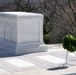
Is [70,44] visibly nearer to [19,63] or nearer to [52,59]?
[52,59]

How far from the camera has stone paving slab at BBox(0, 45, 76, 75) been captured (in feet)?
36.8

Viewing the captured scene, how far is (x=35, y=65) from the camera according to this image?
12242 mm

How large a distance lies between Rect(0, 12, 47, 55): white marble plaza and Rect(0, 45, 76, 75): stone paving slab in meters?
0.33

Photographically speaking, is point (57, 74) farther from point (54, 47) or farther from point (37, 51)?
point (54, 47)

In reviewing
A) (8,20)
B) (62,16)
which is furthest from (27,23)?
(62,16)

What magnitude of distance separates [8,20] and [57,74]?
4.55m

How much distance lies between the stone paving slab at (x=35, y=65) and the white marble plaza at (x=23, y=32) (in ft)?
1.10

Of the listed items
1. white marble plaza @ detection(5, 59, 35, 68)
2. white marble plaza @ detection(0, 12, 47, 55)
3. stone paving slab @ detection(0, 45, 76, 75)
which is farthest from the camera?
white marble plaza @ detection(0, 12, 47, 55)

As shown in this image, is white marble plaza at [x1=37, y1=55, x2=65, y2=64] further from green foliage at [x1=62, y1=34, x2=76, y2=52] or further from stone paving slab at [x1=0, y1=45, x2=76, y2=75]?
green foliage at [x1=62, y1=34, x2=76, y2=52]

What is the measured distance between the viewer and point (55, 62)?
12852 millimetres

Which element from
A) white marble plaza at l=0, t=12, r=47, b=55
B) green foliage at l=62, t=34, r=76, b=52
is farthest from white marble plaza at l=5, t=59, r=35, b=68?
green foliage at l=62, t=34, r=76, b=52

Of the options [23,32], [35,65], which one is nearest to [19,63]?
[35,65]

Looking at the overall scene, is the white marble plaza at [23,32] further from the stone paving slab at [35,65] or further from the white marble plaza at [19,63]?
the white marble plaza at [19,63]

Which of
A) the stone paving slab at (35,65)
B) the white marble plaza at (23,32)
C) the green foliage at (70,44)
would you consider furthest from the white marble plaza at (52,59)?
the green foliage at (70,44)
